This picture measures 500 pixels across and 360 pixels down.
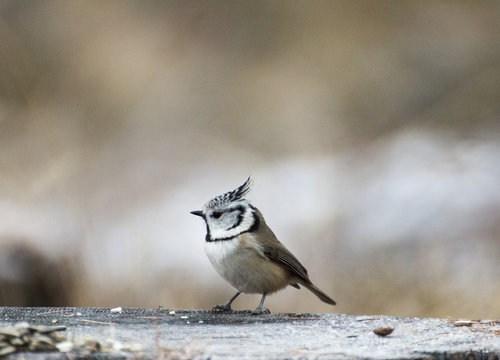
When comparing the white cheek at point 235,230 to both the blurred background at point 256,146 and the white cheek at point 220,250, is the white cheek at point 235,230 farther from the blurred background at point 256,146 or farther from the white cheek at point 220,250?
the blurred background at point 256,146

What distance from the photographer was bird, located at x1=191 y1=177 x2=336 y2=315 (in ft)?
14.2

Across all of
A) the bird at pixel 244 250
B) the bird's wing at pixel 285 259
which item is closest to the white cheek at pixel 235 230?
the bird at pixel 244 250

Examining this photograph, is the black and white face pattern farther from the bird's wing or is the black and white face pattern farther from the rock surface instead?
the rock surface

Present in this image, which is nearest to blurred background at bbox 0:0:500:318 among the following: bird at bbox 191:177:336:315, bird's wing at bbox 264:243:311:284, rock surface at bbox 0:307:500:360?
bird's wing at bbox 264:243:311:284

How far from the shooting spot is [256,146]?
285 inches

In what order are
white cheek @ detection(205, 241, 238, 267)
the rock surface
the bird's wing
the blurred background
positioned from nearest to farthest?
the rock surface → white cheek @ detection(205, 241, 238, 267) → the bird's wing → the blurred background

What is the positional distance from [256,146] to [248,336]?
4286mm

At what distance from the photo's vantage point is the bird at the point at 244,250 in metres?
4.32

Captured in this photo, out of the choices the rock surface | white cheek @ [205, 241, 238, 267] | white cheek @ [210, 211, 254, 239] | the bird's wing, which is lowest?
the rock surface

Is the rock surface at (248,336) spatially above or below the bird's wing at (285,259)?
below

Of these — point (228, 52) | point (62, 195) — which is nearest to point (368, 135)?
point (228, 52)

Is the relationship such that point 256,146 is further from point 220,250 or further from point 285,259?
point 220,250

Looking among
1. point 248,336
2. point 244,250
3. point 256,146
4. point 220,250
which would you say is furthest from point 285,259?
point 256,146

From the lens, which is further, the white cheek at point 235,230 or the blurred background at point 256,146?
the blurred background at point 256,146
